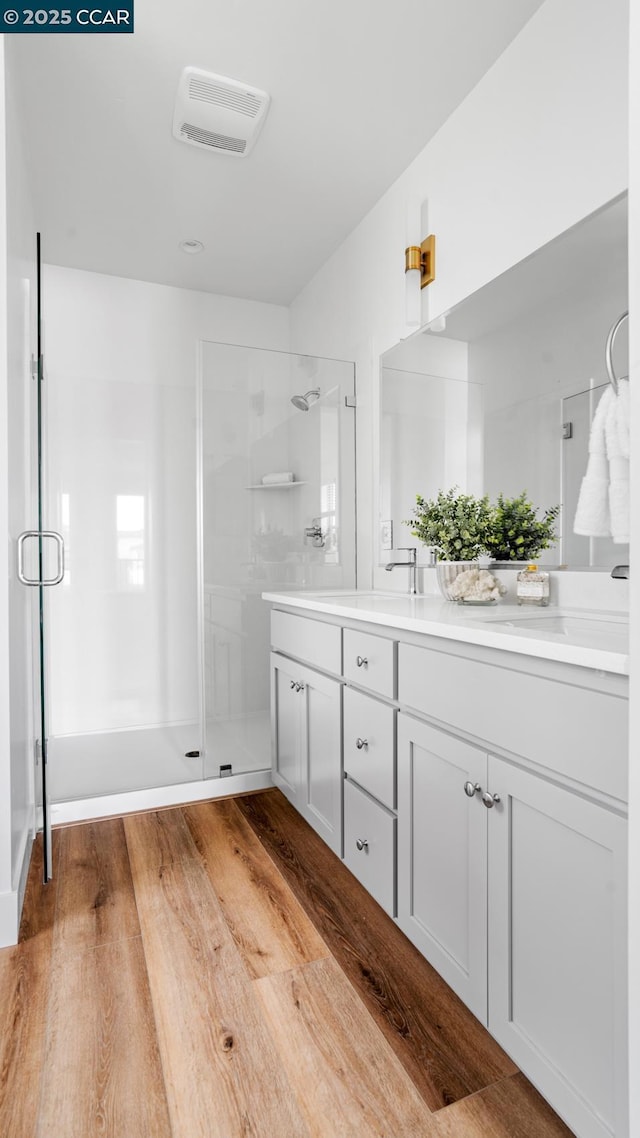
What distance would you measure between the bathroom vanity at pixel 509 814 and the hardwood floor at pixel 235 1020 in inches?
4.3

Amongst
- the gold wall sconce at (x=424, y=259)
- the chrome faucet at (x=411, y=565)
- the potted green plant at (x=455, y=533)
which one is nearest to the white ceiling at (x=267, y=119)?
the gold wall sconce at (x=424, y=259)

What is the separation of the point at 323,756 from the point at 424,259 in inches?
Result: 71.9

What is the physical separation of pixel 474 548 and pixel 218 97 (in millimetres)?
1708

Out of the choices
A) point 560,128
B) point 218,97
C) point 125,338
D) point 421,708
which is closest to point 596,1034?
point 421,708

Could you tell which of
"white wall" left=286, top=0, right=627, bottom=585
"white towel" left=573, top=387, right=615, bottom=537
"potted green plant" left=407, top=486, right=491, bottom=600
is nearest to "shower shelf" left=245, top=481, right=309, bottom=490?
"white wall" left=286, top=0, right=627, bottom=585

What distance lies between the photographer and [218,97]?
199cm

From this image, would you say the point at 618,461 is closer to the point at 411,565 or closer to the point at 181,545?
the point at 411,565

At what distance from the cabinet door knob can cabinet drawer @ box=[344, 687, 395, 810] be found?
0.39 m

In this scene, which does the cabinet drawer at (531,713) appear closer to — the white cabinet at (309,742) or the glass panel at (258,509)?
the white cabinet at (309,742)

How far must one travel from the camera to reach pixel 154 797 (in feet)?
8.14

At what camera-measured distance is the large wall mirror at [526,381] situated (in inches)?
60.0

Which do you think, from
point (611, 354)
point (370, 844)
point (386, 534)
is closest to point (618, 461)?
point (611, 354)

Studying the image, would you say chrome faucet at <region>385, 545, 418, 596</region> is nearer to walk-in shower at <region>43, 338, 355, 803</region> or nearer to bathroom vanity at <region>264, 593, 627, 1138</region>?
walk-in shower at <region>43, 338, 355, 803</region>

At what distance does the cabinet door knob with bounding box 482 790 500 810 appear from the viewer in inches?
45.3
